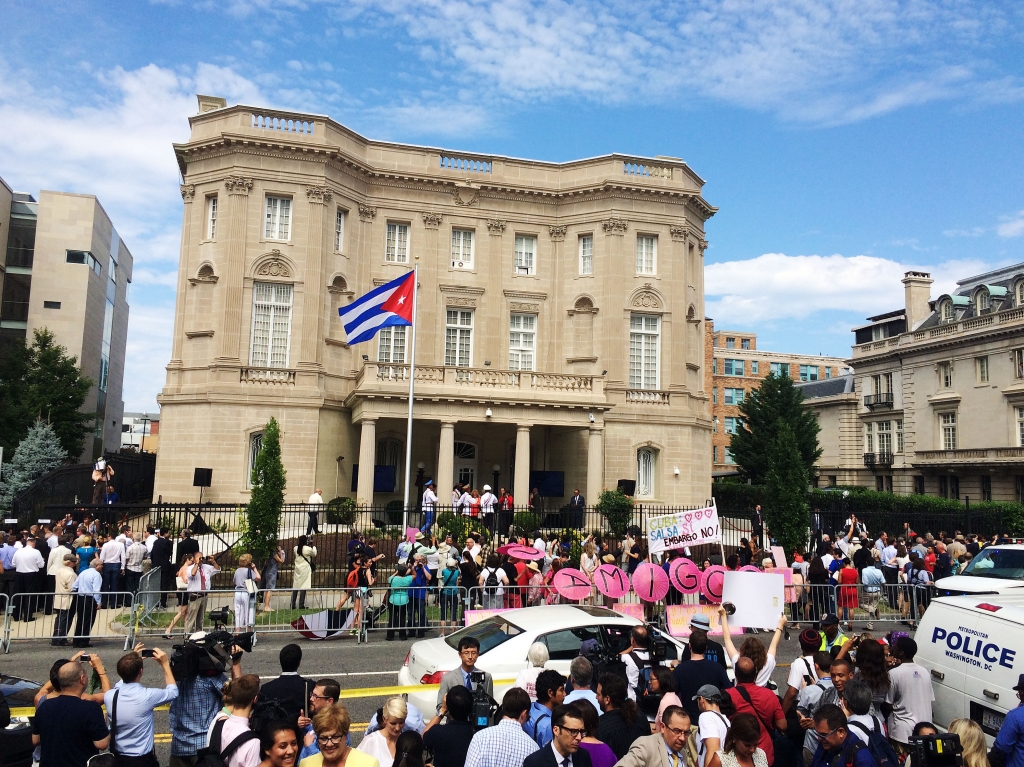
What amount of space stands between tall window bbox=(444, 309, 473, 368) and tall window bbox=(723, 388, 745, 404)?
172 feet

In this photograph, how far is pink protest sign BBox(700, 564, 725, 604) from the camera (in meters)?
16.1

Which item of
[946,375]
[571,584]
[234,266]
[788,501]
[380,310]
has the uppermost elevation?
[234,266]

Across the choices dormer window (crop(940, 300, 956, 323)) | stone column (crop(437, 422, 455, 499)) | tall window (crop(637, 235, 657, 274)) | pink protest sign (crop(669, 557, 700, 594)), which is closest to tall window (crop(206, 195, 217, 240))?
stone column (crop(437, 422, 455, 499))

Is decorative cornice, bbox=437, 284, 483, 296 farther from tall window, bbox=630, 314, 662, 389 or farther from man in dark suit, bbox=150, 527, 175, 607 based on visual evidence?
man in dark suit, bbox=150, 527, 175, 607

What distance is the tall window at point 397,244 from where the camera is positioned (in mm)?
38000

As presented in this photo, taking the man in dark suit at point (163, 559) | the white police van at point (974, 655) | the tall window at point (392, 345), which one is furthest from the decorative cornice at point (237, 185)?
the white police van at point (974, 655)

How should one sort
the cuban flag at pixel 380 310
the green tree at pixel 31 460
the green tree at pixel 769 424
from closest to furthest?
the cuban flag at pixel 380 310, the green tree at pixel 31 460, the green tree at pixel 769 424

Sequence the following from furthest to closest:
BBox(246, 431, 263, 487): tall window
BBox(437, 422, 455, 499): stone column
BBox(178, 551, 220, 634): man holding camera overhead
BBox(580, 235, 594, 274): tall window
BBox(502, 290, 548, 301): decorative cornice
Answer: BBox(580, 235, 594, 274): tall window < BBox(502, 290, 548, 301): decorative cornice < BBox(246, 431, 263, 487): tall window < BBox(437, 422, 455, 499): stone column < BBox(178, 551, 220, 634): man holding camera overhead

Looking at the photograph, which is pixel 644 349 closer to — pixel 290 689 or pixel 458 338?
pixel 458 338

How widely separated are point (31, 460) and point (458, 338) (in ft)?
69.8

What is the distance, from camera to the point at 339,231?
121ft

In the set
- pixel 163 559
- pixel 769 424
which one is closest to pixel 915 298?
pixel 769 424

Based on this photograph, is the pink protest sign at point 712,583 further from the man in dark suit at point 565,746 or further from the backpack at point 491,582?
the man in dark suit at point 565,746

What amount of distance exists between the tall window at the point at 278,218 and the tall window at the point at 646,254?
1641 cm
